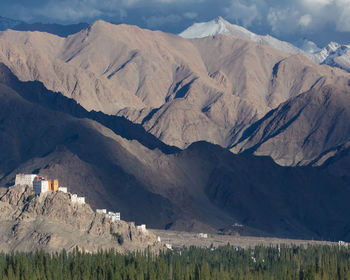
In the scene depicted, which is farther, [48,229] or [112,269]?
[48,229]

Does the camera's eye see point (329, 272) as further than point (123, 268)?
Yes

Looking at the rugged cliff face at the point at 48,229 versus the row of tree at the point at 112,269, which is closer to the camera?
the row of tree at the point at 112,269

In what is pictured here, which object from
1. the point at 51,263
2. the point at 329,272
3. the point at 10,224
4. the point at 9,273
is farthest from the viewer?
the point at 10,224

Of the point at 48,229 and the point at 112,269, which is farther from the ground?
the point at 48,229

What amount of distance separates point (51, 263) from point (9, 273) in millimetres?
11499

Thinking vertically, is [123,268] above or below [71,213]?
below

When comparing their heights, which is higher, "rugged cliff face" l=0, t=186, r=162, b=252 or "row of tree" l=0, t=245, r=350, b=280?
"rugged cliff face" l=0, t=186, r=162, b=252

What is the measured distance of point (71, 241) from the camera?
632 feet

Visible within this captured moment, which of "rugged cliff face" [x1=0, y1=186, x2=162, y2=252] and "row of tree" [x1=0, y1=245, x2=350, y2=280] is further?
"rugged cliff face" [x1=0, y1=186, x2=162, y2=252]

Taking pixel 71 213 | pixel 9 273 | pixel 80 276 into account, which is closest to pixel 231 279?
pixel 80 276

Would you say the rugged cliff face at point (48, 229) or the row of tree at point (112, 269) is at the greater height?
the rugged cliff face at point (48, 229)

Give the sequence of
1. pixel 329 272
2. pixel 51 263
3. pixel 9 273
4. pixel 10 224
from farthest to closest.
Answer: pixel 10 224 < pixel 329 272 < pixel 51 263 < pixel 9 273

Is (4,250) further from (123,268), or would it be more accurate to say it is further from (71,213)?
(123,268)

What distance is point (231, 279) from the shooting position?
526 feet
